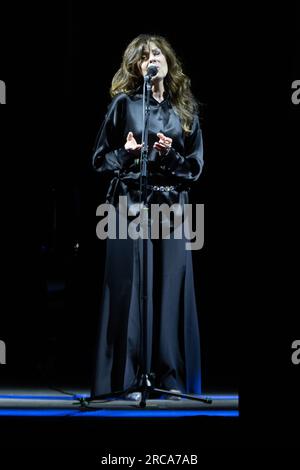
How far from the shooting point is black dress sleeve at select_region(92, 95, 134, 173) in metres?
3.85

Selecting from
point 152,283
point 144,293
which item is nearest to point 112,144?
point 152,283

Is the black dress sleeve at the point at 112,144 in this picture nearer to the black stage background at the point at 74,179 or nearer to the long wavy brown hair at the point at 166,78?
the long wavy brown hair at the point at 166,78

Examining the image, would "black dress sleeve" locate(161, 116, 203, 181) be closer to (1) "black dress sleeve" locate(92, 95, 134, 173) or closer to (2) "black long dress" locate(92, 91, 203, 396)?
(2) "black long dress" locate(92, 91, 203, 396)

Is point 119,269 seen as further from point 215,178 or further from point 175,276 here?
point 215,178

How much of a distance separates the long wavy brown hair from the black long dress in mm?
90

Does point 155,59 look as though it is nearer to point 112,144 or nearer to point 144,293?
point 112,144

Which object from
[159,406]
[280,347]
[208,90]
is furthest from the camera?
[208,90]

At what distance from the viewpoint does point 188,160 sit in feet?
12.9

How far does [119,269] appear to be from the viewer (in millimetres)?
3875

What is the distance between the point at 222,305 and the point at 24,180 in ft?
4.72

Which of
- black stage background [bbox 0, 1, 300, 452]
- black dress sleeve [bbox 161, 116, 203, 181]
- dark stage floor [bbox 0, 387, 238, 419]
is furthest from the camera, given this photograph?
black stage background [bbox 0, 1, 300, 452]

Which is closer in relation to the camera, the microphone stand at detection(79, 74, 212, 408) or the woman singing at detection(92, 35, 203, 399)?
the microphone stand at detection(79, 74, 212, 408)

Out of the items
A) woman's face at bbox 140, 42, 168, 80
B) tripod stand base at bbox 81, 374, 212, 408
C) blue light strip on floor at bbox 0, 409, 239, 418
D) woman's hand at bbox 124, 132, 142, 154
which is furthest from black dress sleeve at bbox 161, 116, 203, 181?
blue light strip on floor at bbox 0, 409, 239, 418

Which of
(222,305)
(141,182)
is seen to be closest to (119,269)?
(141,182)
